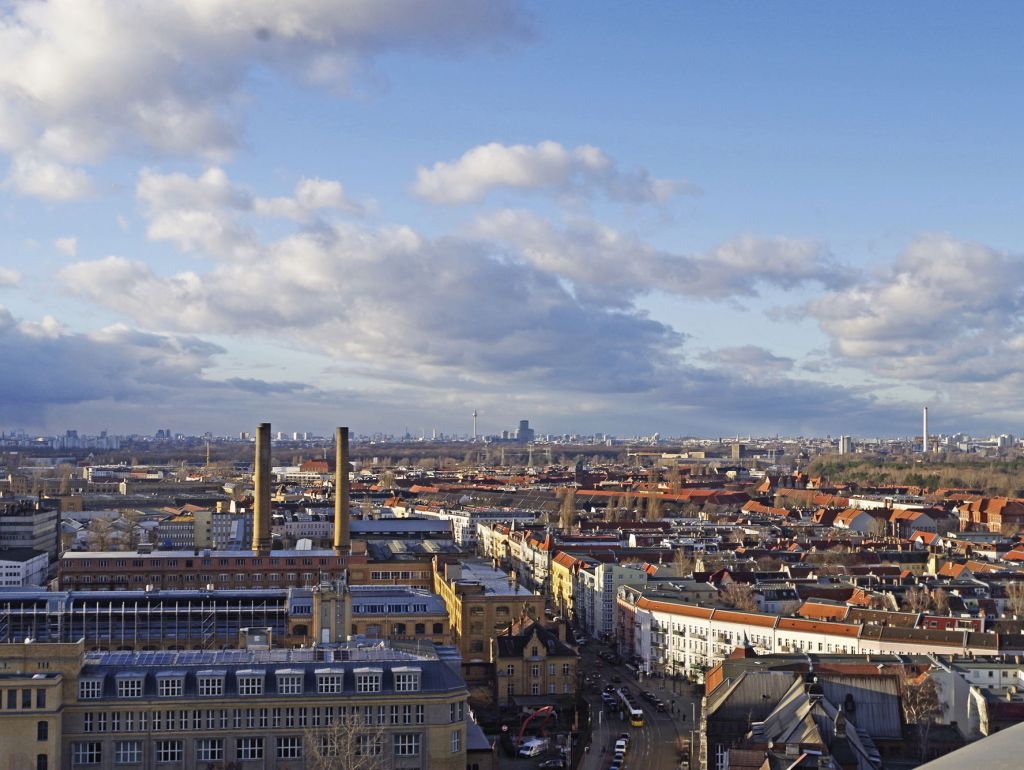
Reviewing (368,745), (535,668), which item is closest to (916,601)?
(535,668)

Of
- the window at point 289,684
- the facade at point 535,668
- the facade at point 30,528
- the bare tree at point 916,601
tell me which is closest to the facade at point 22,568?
the facade at point 30,528

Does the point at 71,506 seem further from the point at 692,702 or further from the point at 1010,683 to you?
the point at 1010,683

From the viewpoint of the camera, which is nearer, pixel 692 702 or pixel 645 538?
pixel 692 702

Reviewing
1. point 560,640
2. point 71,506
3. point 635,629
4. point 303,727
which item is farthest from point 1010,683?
A: point 71,506

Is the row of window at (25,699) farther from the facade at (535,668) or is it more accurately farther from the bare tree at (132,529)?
the bare tree at (132,529)

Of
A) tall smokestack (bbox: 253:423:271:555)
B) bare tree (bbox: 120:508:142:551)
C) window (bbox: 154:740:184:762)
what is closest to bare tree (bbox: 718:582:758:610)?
tall smokestack (bbox: 253:423:271:555)
